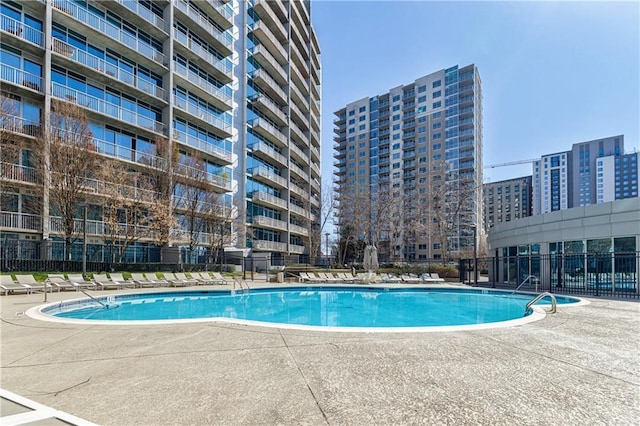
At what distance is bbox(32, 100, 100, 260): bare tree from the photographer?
19547 millimetres

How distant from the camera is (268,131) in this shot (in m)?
38.8

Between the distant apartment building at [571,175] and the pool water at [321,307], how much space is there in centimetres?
12044

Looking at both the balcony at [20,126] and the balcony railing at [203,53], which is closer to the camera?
the balcony at [20,126]

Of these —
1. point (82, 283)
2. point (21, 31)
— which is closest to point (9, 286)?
point (82, 283)

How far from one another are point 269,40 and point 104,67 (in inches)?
813

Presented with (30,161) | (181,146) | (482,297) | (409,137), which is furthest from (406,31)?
(409,137)

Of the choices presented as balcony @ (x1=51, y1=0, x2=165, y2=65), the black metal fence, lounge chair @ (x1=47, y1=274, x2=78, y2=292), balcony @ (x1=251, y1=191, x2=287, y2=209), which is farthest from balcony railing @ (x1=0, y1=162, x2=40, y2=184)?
the black metal fence

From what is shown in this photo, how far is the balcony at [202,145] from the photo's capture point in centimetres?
2892

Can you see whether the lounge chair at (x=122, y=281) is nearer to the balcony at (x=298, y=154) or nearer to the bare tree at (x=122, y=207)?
the bare tree at (x=122, y=207)

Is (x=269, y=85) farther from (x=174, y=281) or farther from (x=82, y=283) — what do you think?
(x=82, y=283)

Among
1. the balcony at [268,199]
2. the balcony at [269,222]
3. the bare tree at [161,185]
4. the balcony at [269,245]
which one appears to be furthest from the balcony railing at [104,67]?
the balcony at [269,245]

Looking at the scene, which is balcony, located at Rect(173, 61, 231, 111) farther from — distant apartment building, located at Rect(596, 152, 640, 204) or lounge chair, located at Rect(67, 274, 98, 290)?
distant apartment building, located at Rect(596, 152, 640, 204)

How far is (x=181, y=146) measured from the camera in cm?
2908

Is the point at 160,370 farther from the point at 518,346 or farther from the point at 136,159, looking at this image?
the point at 136,159
